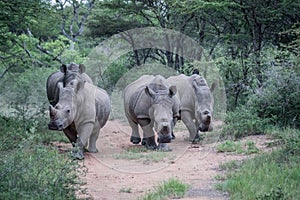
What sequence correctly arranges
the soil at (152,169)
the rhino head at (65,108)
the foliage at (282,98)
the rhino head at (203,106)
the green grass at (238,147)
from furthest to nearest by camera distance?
the foliage at (282,98), the rhino head at (203,106), the green grass at (238,147), the rhino head at (65,108), the soil at (152,169)

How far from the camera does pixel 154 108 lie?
9.04m

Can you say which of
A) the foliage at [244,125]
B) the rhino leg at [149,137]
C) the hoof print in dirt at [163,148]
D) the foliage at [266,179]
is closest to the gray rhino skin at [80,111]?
the rhino leg at [149,137]

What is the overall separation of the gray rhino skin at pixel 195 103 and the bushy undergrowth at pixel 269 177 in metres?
2.46

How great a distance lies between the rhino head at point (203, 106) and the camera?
1025 cm

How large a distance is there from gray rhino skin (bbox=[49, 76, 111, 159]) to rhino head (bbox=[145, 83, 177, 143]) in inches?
39.9

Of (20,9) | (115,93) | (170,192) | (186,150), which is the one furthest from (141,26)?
(170,192)

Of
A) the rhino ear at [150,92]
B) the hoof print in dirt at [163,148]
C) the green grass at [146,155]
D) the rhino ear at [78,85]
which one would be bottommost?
the green grass at [146,155]

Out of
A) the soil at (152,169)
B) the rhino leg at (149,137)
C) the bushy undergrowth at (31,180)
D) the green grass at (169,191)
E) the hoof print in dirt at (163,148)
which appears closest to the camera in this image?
the bushy undergrowth at (31,180)

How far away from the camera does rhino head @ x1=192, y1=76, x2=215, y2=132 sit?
10250mm

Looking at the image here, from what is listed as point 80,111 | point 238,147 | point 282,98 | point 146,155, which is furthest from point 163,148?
point 282,98

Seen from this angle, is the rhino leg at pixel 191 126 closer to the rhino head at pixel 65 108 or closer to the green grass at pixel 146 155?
the green grass at pixel 146 155

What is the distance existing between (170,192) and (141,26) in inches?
571

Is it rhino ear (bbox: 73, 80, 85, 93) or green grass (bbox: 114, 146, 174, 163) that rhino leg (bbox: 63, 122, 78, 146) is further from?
green grass (bbox: 114, 146, 174, 163)

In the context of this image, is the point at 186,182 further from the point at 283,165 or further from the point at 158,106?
the point at 158,106
